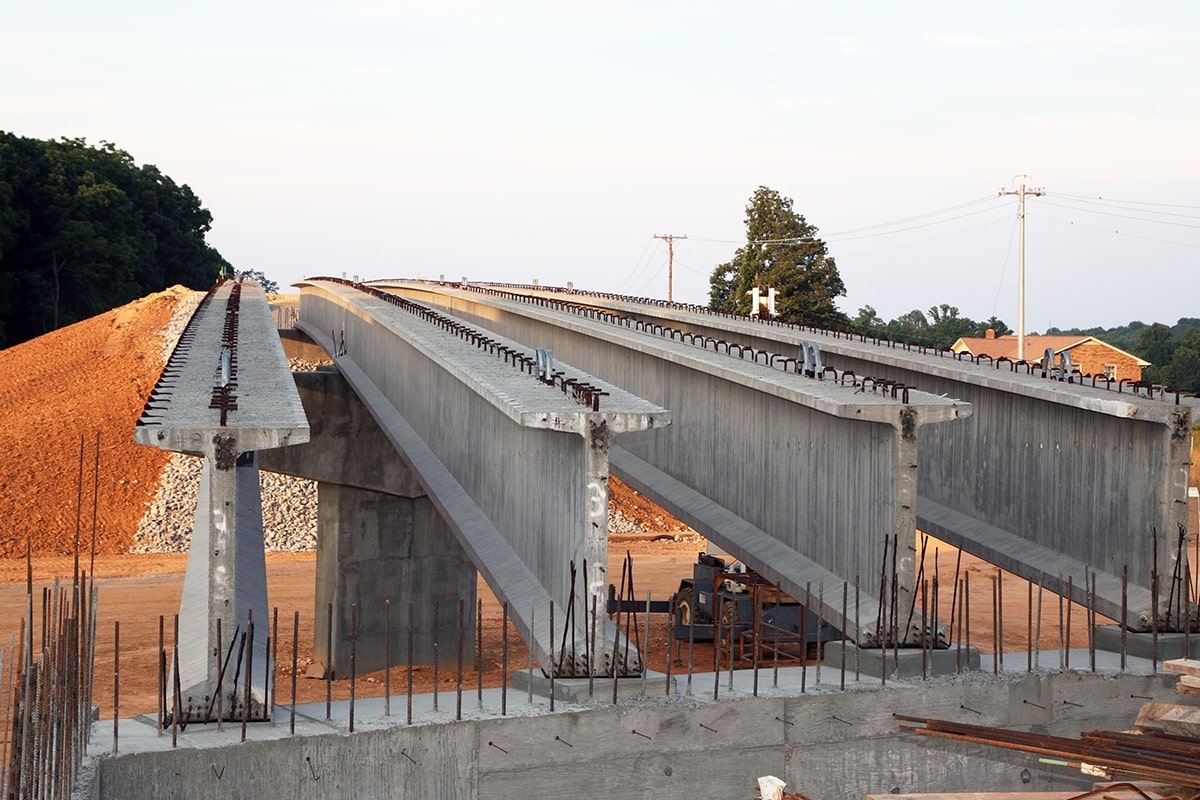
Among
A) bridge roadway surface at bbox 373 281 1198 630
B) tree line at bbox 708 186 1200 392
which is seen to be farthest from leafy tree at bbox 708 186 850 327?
bridge roadway surface at bbox 373 281 1198 630

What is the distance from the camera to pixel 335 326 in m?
33.7

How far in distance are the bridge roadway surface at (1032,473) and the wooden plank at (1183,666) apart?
1236mm

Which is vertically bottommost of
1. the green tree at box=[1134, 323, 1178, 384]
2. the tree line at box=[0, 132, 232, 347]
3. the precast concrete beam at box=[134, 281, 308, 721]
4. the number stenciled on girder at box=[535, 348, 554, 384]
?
the precast concrete beam at box=[134, 281, 308, 721]

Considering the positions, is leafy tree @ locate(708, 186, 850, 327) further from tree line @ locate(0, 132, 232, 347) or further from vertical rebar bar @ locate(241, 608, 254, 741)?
vertical rebar bar @ locate(241, 608, 254, 741)

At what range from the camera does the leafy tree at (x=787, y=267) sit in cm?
7362

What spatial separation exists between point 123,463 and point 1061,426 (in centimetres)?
3268

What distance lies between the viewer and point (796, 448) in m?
15.3

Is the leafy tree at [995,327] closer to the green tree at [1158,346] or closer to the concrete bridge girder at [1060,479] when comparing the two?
the green tree at [1158,346]

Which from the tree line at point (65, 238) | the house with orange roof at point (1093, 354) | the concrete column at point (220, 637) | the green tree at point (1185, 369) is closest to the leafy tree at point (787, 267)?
the house with orange roof at point (1093, 354)

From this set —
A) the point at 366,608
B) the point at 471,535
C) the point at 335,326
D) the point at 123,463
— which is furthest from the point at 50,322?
the point at 471,535

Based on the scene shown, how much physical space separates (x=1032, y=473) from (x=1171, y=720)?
546 cm

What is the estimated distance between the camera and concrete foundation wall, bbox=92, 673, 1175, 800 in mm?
10234

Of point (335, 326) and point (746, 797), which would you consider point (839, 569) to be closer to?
point (746, 797)

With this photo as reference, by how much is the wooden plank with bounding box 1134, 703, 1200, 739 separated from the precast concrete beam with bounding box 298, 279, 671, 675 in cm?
439
